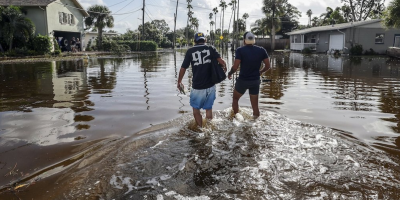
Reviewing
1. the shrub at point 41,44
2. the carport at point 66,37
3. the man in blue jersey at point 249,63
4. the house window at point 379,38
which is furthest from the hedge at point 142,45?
the man in blue jersey at point 249,63

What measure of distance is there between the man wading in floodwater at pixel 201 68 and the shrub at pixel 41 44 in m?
27.8

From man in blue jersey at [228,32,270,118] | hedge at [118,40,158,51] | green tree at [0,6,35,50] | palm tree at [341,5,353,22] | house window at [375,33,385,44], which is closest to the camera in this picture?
man in blue jersey at [228,32,270,118]

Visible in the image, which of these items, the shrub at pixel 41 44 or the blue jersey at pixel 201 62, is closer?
the blue jersey at pixel 201 62

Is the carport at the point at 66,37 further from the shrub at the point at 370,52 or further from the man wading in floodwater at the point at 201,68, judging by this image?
the man wading in floodwater at the point at 201,68

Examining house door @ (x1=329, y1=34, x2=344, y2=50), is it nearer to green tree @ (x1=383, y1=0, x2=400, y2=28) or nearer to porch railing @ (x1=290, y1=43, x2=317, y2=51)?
porch railing @ (x1=290, y1=43, x2=317, y2=51)

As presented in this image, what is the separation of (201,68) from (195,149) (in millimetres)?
1544

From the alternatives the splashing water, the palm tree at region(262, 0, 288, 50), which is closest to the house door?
the palm tree at region(262, 0, 288, 50)

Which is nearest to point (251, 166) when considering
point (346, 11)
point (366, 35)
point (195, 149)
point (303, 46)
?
point (195, 149)

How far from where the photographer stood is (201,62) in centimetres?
532

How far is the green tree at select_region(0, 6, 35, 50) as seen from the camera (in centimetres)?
2570

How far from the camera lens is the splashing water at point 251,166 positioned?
328 cm

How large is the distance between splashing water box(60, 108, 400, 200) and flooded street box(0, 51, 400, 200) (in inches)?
0.5

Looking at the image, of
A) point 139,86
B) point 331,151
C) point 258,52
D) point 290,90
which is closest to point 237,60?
point 258,52

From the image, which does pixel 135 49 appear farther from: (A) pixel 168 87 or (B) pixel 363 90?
(B) pixel 363 90
